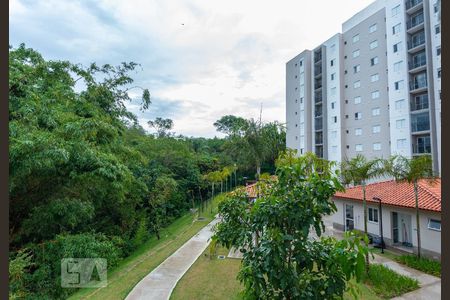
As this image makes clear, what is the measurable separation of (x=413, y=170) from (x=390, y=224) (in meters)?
4.05

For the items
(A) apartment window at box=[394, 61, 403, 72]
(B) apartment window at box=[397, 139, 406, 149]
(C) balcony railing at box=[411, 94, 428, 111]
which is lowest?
(B) apartment window at box=[397, 139, 406, 149]

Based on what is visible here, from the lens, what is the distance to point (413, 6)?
23.0 metres

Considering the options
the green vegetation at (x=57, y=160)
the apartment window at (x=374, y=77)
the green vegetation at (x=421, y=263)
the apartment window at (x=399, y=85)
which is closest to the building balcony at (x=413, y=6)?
the apartment window at (x=374, y=77)

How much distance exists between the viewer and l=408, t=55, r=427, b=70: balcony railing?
22.2 metres

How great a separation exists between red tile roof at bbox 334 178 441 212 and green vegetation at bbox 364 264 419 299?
296 centimetres

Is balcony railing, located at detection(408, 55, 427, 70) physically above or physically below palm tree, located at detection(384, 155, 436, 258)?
above

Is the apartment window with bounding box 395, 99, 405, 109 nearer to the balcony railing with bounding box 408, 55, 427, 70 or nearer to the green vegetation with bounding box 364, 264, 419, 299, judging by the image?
the balcony railing with bounding box 408, 55, 427, 70

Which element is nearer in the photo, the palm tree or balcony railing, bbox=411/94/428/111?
the palm tree

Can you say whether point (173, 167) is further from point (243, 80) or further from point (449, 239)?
point (449, 239)

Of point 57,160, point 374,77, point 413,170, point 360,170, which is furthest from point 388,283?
point 374,77

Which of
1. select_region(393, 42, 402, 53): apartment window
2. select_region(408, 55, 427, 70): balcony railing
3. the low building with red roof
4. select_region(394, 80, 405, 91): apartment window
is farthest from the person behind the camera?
select_region(393, 42, 402, 53): apartment window

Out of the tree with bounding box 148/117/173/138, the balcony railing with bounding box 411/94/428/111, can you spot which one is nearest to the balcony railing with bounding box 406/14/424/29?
the balcony railing with bounding box 411/94/428/111

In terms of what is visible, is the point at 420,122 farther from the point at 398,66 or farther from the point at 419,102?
the point at 398,66

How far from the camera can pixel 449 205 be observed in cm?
111
